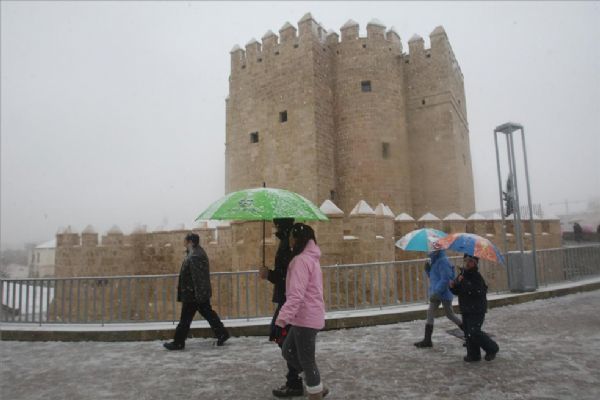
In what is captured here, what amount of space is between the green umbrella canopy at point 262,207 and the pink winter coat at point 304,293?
61cm

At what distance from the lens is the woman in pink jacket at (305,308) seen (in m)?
3.30

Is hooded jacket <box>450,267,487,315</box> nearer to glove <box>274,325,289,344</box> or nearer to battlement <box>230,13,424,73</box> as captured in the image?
glove <box>274,325,289,344</box>

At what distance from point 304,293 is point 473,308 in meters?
2.54

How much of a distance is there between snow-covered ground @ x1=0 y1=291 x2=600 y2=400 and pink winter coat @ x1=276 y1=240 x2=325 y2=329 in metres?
0.95

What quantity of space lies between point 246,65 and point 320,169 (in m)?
7.46

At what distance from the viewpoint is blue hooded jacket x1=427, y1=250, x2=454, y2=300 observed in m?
5.42

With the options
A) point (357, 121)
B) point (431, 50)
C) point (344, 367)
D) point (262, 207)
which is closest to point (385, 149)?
point (357, 121)

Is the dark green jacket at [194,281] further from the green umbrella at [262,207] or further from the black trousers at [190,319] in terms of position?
the green umbrella at [262,207]

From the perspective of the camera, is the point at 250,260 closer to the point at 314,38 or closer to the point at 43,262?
the point at 314,38

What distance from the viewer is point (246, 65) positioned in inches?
821

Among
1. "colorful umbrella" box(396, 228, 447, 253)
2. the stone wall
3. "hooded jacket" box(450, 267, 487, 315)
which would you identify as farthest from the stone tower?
"hooded jacket" box(450, 267, 487, 315)

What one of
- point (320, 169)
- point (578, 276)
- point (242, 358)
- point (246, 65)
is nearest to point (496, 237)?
point (578, 276)

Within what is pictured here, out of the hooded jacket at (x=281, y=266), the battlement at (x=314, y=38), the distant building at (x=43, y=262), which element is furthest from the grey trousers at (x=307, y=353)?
the distant building at (x=43, y=262)

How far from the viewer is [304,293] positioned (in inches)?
132
